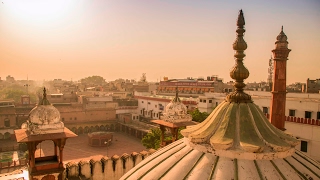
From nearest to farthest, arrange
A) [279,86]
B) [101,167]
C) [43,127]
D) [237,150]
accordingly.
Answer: [237,150], [43,127], [101,167], [279,86]

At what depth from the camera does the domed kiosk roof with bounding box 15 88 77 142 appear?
746 cm

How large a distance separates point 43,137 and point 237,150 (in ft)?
20.8

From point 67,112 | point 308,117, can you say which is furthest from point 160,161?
point 67,112

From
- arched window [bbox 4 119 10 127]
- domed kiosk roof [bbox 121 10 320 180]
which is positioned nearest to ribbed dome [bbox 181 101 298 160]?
domed kiosk roof [bbox 121 10 320 180]

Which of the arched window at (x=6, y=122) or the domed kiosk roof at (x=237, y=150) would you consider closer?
the domed kiosk roof at (x=237, y=150)

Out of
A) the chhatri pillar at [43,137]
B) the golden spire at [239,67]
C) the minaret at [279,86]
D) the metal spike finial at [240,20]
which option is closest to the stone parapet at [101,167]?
the chhatri pillar at [43,137]

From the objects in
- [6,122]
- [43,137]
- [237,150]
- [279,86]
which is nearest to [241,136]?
[237,150]

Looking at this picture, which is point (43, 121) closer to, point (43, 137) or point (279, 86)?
point (43, 137)

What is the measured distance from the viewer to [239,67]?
3.36m

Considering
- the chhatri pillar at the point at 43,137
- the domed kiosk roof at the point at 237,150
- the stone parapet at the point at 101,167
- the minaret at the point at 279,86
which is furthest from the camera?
the minaret at the point at 279,86

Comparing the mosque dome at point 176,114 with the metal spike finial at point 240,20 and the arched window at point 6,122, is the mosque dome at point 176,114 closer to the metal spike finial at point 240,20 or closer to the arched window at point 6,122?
the metal spike finial at point 240,20

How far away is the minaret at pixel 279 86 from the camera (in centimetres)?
1027

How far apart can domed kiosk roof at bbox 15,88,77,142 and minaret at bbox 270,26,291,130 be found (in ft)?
25.5

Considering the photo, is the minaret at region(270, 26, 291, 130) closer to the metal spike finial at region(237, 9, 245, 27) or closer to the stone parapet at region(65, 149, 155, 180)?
the stone parapet at region(65, 149, 155, 180)
